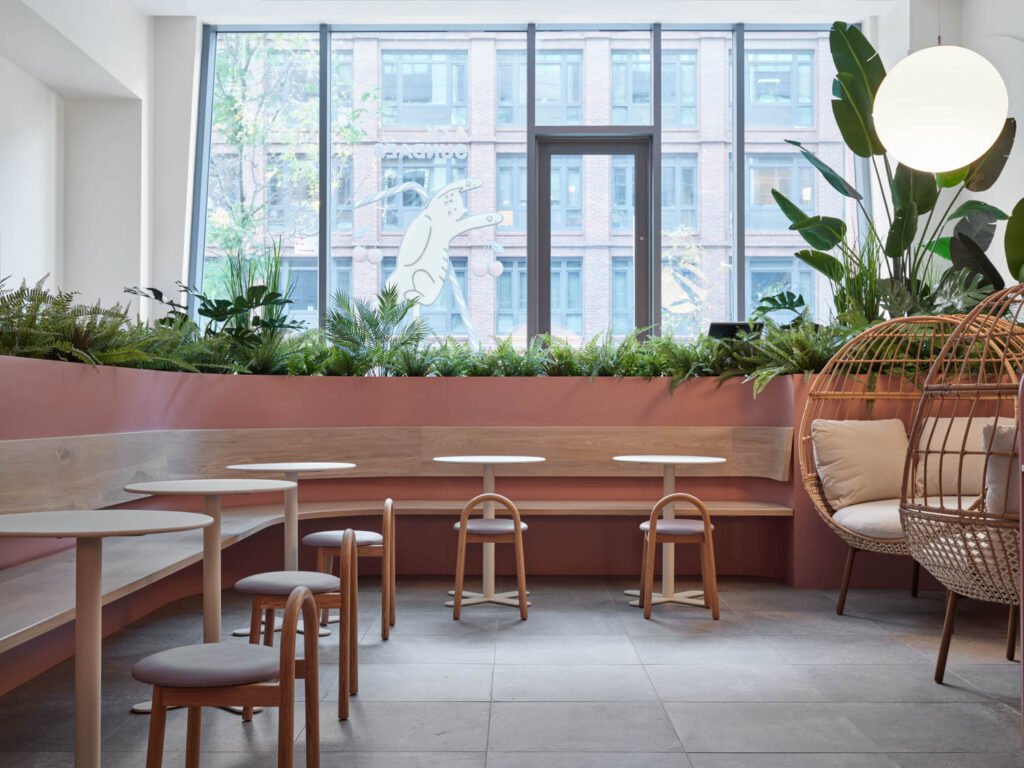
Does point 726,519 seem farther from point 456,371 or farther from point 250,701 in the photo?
point 250,701

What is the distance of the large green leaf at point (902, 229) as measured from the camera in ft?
17.7

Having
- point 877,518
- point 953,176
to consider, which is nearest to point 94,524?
point 877,518

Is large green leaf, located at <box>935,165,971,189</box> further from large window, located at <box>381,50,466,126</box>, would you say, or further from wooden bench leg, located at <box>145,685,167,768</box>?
wooden bench leg, located at <box>145,685,167,768</box>

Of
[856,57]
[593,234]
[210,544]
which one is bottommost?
[210,544]

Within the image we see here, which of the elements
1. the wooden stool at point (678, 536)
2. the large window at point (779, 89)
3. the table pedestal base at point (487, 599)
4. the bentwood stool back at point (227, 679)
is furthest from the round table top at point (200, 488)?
the large window at point (779, 89)

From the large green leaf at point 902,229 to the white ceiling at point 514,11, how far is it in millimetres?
2318

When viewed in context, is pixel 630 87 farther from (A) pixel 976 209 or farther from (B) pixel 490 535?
(B) pixel 490 535

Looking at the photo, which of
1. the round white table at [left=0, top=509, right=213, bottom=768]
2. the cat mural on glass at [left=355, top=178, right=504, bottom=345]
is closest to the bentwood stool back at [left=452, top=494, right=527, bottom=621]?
the round white table at [left=0, top=509, right=213, bottom=768]

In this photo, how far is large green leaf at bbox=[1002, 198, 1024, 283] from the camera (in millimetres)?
4875

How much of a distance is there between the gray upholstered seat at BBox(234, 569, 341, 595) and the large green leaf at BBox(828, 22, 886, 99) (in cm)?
468

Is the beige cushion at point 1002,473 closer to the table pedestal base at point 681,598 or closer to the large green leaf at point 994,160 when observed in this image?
the table pedestal base at point 681,598

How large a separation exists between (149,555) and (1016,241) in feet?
14.9

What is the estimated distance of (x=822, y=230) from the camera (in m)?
5.76

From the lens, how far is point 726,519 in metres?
5.45
